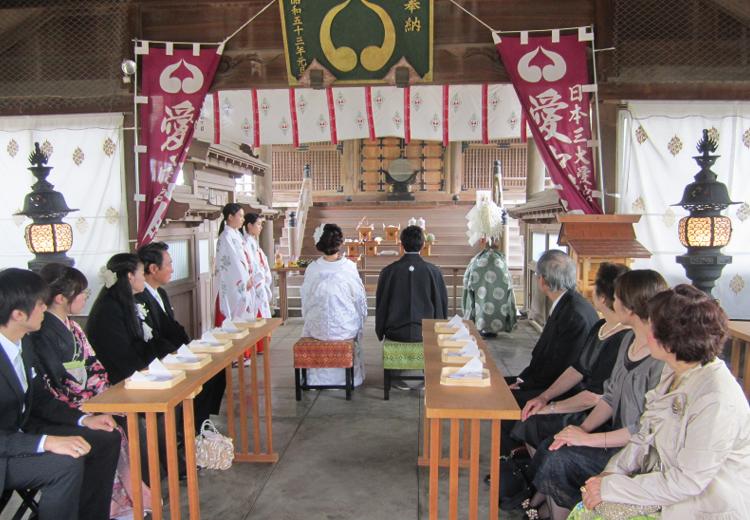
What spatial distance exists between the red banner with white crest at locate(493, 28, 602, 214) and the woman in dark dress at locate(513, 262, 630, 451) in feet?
7.26

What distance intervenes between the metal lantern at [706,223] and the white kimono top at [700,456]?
10.0 ft

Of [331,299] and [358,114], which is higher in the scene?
[358,114]

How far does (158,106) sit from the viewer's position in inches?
215

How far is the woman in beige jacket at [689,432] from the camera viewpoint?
1839 millimetres

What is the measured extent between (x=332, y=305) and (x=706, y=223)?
334cm

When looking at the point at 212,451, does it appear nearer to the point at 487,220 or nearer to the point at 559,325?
the point at 559,325

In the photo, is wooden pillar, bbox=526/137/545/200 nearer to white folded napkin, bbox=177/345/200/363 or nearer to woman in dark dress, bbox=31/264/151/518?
white folded napkin, bbox=177/345/200/363

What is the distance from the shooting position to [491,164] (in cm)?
1781

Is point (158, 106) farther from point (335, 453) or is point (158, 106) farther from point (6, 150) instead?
point (335, 453)

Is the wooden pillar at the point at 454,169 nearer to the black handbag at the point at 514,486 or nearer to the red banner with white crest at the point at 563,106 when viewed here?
the red banner with white crest at the point at 563,106

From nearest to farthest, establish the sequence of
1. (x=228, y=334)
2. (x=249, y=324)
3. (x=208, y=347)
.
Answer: (x=208, y=347)
(x=228, y=334)
(x=249, y=324)

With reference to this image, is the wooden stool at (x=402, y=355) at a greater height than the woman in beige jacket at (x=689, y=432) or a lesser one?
lesser

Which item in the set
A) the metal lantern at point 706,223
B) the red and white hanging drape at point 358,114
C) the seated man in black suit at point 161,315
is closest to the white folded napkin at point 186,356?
the seated man in black suit at point 161,315

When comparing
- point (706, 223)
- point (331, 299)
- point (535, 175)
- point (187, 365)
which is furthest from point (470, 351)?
point (535, 175)
